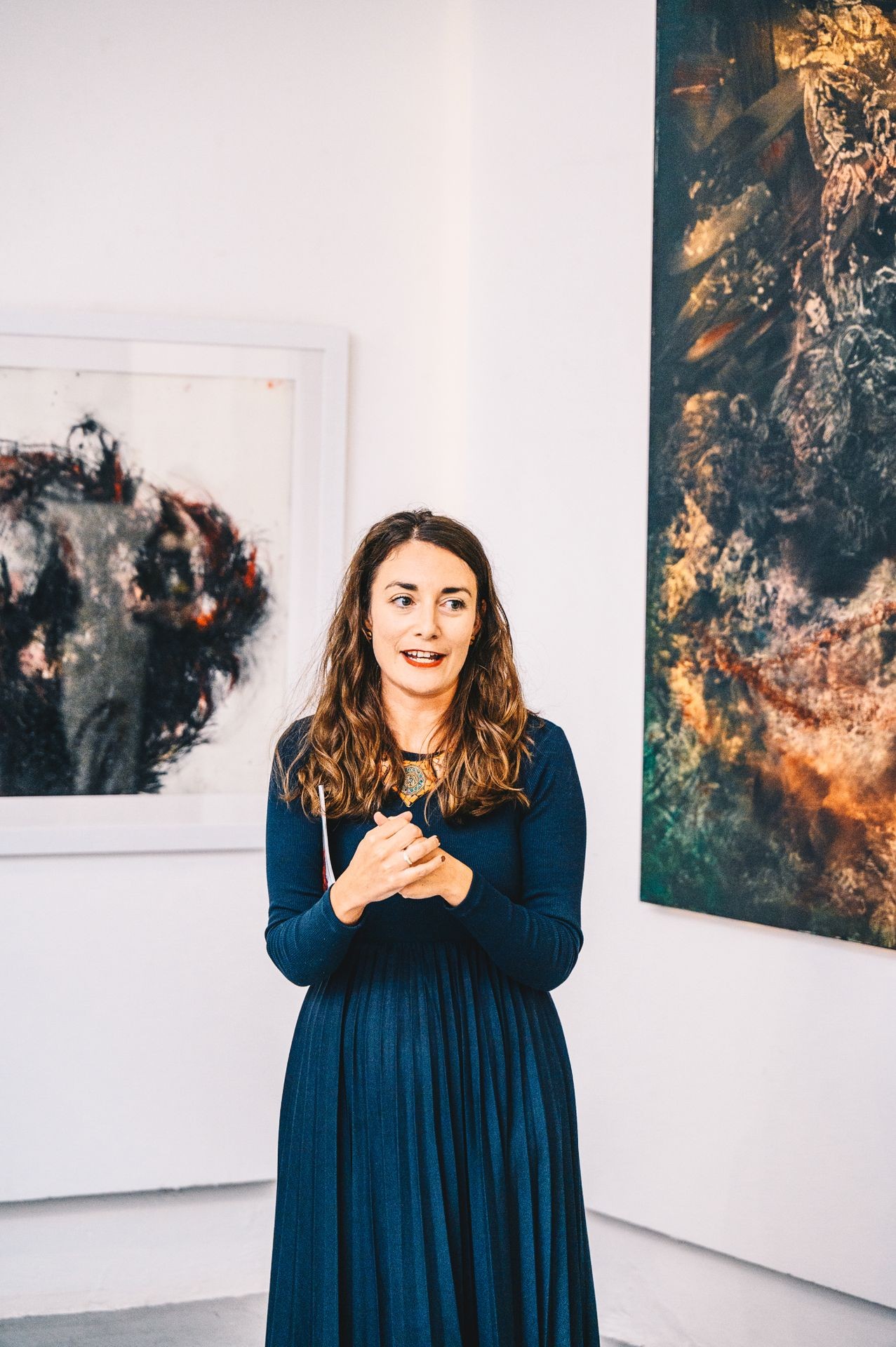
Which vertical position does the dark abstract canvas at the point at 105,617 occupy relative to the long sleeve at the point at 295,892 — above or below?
above

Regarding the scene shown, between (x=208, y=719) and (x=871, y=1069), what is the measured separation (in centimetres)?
170

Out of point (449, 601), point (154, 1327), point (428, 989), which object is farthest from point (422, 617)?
point (154, 1327)

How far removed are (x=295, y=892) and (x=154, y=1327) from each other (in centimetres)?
168

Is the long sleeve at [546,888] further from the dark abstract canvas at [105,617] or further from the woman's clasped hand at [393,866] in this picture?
the dark abstract canvas at [105,617]

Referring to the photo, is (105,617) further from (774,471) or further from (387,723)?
(774,471)

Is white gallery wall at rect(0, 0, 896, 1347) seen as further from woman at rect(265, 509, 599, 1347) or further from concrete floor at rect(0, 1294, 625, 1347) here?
woman at rect(265, 509, 599, 1347)

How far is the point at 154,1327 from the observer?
2.72 metres

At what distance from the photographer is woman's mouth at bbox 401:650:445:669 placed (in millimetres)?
1688

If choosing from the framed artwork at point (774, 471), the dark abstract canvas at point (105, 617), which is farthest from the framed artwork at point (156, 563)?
the framed artwork at point (774, 471)

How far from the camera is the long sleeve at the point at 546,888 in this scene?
5.07ft

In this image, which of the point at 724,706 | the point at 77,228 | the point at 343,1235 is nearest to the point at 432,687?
the point at 343,1235

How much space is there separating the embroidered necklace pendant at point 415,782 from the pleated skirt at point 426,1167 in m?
0.22

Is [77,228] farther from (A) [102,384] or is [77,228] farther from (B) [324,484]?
(B) [324,484]

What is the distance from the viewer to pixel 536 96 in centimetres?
284
